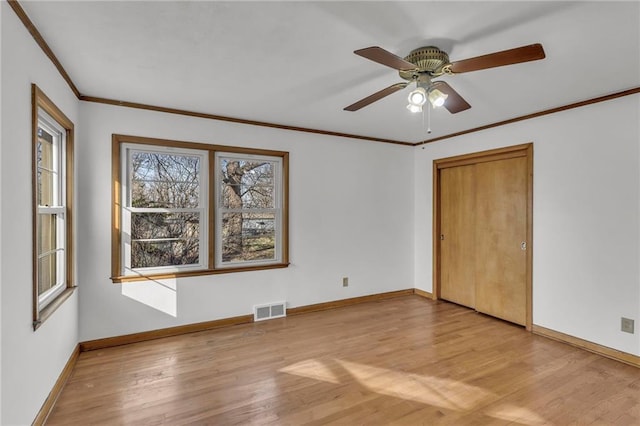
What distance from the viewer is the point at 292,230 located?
13.7 ft

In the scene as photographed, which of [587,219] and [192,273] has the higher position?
[587,219]

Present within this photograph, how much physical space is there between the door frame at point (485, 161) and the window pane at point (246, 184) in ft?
8.07

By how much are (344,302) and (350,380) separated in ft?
6.54

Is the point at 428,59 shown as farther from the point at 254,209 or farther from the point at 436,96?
the point at 254,209

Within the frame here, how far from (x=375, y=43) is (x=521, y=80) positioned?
1.43 m

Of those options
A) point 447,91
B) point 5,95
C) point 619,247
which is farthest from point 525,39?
point 5,95

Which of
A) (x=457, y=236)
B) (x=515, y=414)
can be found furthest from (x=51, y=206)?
(x=457, y=236)

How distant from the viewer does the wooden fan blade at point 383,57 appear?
1.67 metres

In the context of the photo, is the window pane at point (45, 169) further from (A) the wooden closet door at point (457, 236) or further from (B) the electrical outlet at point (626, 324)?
(B) the electrical outlet at point (626, 324)

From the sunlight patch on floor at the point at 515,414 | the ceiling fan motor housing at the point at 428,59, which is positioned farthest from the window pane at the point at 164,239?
the sunlight patch on floor at the point at 515,414

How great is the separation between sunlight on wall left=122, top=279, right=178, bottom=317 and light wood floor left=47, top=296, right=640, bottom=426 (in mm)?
332

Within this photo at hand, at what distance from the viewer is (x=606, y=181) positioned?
3.03m

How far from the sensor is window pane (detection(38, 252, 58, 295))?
2.29 m

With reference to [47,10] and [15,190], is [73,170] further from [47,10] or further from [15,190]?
[47,10]
